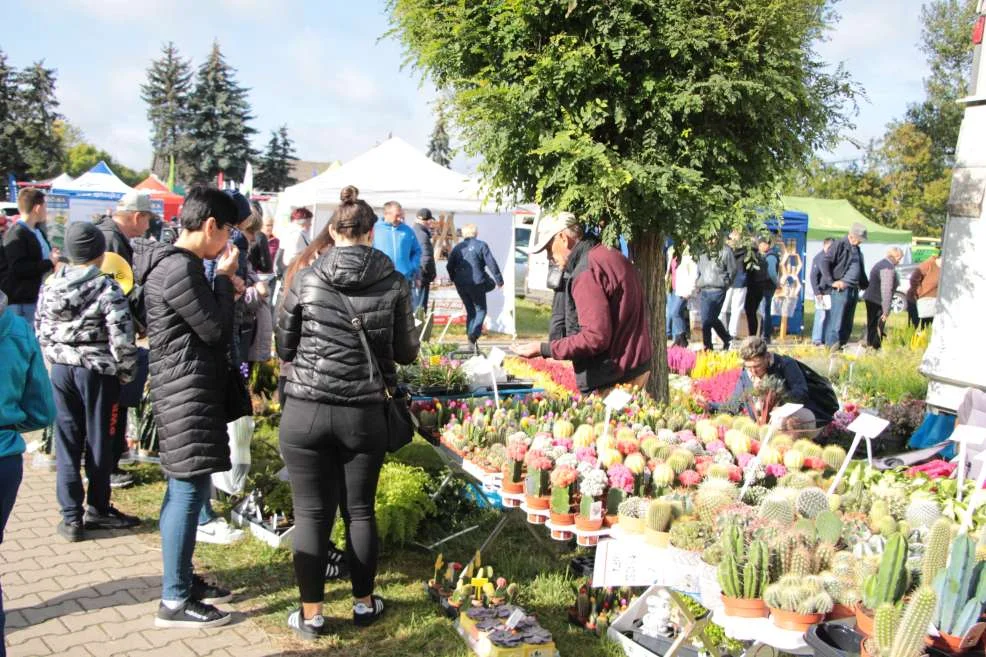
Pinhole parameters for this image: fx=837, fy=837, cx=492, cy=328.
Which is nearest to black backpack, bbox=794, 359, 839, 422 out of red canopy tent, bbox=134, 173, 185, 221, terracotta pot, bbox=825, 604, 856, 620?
terracotta pot, bbox=825, 604, 856, 620

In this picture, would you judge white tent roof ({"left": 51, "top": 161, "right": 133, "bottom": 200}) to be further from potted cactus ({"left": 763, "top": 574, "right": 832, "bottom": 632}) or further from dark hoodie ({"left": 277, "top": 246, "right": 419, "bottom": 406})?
potted cactus ({"left": 763, "top": 574, "right": 832, "bottom": 632})

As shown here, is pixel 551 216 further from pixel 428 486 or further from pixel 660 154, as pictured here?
pixel 428 486

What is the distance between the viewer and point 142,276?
13.3 ft

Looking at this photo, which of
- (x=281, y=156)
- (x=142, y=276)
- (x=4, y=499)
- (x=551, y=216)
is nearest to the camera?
(x=4, y=499)

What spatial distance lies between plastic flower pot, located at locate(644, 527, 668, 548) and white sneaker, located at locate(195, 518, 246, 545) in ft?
8.35

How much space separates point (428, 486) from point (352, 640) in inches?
54.7

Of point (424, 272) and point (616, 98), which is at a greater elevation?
point (616, 98)

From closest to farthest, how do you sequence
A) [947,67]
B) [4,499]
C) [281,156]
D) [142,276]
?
1. [4,499]
2. [142,276]
3. [947,67]
4. [281,156]

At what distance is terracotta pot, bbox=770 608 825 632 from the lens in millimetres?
2248

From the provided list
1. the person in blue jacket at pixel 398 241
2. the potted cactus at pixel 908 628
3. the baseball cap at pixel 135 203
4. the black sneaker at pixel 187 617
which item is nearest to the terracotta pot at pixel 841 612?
the potted cactus at pixel 908 628

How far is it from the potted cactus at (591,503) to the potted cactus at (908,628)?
1.33 m

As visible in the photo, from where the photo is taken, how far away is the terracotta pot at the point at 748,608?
2.36m

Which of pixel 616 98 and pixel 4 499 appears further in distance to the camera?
pixel 616 98

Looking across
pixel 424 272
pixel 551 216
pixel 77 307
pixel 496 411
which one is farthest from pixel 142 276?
pixel 424 272
